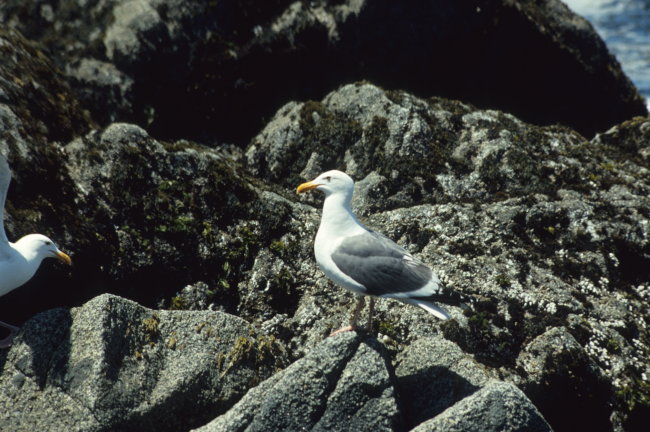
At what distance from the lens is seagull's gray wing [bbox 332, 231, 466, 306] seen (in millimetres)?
5082

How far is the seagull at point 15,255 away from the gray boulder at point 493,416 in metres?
4.74

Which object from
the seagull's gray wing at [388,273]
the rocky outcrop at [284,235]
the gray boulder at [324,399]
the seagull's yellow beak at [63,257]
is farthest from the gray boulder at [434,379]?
the seagull's yellow beak at [63,257]

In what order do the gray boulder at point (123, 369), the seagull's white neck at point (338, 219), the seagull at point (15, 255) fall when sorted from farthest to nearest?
the seagull's white neck at point (338, 219) < the seagull at point (15, 255) < the gray boulder at point (123, 369)

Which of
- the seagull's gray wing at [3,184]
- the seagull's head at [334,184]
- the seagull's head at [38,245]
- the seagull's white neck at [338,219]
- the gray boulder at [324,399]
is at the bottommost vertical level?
the gray boulder at [324,399]

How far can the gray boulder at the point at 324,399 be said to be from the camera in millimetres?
4582

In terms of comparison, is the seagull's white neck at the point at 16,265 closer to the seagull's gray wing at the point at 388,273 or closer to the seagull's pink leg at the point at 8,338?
the seagull's pink leg at the point at 8,338

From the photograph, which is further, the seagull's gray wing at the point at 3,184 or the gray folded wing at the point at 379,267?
the gray folded wing at the point at 379,267

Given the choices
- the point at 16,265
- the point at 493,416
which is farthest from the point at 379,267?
the point at 16,265

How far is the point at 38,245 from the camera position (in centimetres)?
539

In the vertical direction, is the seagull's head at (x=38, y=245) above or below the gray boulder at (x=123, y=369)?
above

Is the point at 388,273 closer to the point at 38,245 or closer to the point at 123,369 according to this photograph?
the point at 123,369

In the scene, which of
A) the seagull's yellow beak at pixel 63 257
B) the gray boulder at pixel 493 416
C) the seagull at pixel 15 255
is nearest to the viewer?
the gray boulder at pixel 493 416

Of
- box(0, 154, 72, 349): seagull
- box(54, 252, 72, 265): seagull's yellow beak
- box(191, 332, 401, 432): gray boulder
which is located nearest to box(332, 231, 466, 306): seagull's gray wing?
box(191, 332, 401, 432): gray boulder

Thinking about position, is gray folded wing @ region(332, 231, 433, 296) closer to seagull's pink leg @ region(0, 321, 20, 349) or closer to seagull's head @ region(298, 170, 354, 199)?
seagull's head @ region(298, 170, 354, 199)
